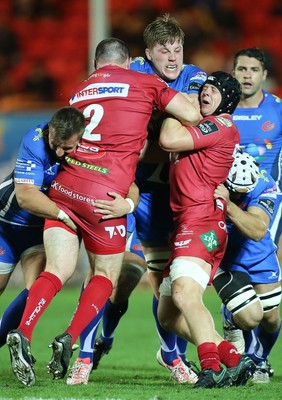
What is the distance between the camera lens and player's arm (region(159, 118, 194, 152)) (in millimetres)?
6809

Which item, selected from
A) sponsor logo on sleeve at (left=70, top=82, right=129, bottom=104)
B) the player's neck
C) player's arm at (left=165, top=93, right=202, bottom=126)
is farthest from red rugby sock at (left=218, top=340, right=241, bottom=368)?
the player's neck

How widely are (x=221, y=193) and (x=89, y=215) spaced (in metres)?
0.90

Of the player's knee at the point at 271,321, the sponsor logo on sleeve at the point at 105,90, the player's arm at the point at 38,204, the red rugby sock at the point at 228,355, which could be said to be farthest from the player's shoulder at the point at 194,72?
the red rugby sock at the point at 228,355

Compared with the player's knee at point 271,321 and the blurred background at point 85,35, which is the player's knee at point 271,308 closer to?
the player's knee at point 271,321

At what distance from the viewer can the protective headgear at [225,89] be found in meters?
7.09

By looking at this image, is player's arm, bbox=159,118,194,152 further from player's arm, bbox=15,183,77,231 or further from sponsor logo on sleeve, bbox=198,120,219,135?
player's arm, bbox=15,183,77,231

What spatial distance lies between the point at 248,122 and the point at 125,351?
91.1 inches

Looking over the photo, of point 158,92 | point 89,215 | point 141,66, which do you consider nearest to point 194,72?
point 141,66

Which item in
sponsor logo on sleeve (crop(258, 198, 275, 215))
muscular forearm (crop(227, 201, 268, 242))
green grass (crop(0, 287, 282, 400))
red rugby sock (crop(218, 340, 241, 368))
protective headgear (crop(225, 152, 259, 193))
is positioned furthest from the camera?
sponsor logo on sleeve (crop(258, 198, 275, 215))

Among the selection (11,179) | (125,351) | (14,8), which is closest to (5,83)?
(14,8)

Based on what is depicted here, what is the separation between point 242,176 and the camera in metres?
7.17

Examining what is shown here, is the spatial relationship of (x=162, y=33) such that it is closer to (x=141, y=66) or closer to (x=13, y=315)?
(x=141, y=66)

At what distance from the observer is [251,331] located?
26.3 feet

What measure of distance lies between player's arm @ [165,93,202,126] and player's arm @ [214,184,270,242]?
19.1 inches
